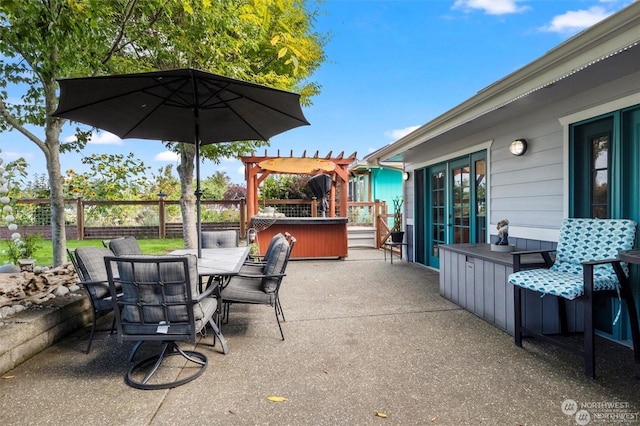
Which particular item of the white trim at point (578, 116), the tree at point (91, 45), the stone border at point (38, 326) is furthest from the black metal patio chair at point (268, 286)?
the white trim at point (578, 116)

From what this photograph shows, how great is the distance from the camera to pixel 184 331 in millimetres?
2215

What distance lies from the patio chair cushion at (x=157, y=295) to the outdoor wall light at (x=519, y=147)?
3732mm

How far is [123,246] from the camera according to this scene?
3469 millimetres

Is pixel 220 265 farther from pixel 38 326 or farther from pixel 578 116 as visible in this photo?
pixel 578 116

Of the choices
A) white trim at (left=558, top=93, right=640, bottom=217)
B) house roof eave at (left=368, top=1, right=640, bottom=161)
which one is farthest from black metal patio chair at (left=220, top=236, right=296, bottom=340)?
white trim at (left=558, top=93, right=640, bottom=217)

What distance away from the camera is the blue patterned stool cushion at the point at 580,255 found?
95.0 inches

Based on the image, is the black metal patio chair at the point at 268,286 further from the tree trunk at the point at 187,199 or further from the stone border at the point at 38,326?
the tree trunk at the point at 187,199

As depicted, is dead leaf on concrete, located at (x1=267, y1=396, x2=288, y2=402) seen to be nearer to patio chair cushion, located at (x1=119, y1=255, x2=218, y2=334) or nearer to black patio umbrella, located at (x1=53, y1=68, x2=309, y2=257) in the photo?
patio chair cushion, located at (x1=119, y1=255, x2=218, y2=334)

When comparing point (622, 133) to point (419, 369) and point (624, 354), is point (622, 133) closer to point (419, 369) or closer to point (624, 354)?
point (624, 354)

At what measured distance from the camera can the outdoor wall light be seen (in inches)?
154

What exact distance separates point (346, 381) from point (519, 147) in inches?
130

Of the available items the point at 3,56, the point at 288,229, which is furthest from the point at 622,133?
the point at 3,56

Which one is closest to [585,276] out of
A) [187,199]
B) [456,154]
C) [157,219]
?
[456,154]

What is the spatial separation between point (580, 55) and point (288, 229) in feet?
19.8
